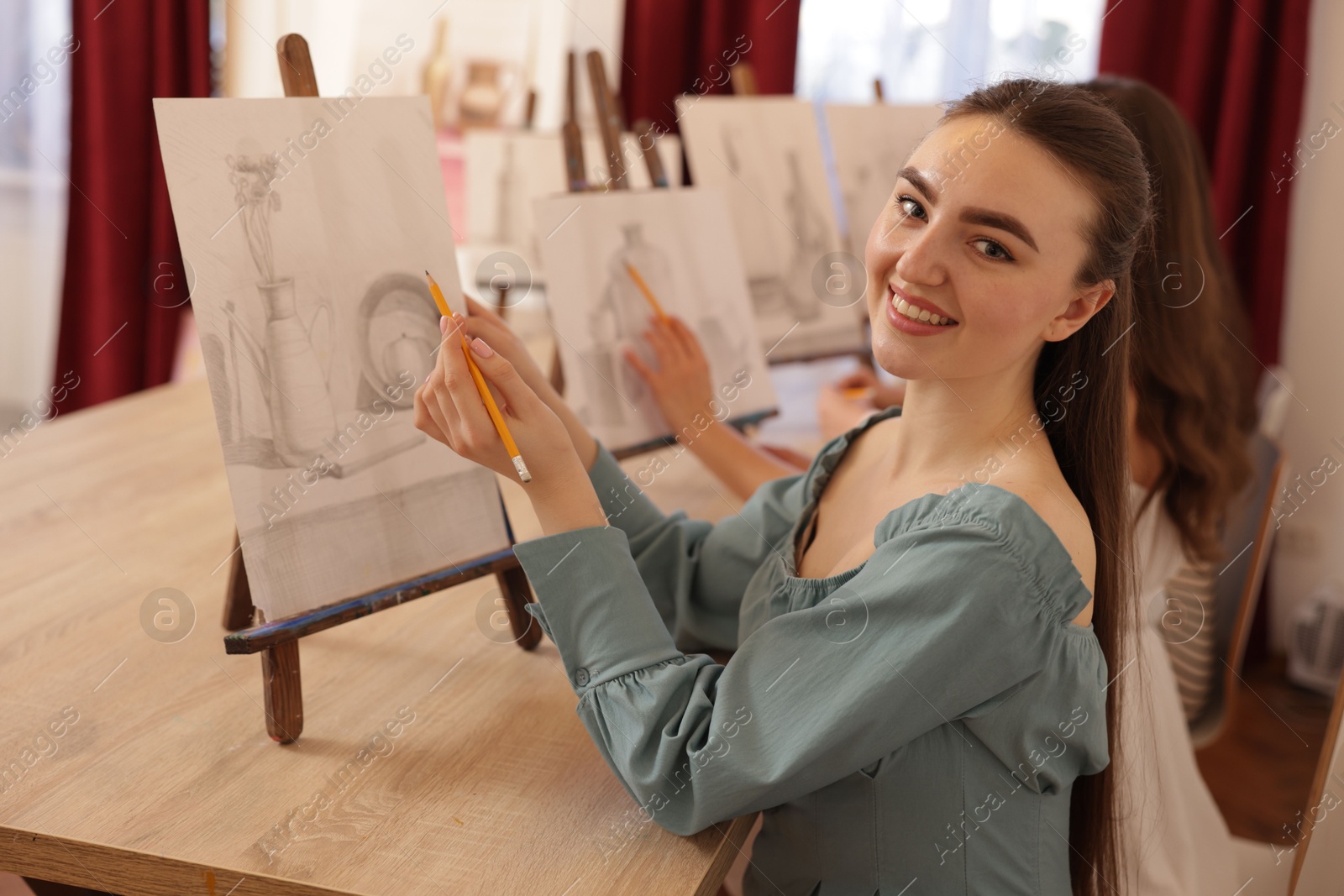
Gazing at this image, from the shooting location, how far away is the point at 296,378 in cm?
106

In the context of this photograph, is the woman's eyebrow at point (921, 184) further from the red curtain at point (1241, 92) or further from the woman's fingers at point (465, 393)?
the red curtain at point (1241, 92)

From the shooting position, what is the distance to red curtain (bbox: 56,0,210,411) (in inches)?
133

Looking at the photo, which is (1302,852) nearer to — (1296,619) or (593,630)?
(593,630)

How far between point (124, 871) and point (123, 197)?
3.16m

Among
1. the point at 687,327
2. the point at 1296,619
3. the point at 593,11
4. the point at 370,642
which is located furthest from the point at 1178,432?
the point at 593,11

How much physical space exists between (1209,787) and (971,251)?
201cm

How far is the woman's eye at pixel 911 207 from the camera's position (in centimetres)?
103

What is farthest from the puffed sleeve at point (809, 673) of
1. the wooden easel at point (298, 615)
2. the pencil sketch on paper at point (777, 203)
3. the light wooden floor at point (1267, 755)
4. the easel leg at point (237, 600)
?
the light wooden floor at point (1267, 755)

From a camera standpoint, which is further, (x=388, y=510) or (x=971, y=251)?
(x=388, y=510)

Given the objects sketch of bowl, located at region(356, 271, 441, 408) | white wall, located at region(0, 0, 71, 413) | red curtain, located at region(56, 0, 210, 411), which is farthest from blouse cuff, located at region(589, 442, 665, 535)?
white wall, located at region(0, 0, 71, 413)

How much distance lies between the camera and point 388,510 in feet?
3.66

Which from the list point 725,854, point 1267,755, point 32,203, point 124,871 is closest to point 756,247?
point 725,854

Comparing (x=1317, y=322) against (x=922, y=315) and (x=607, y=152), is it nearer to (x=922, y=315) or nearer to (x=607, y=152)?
(x=607, y=152)

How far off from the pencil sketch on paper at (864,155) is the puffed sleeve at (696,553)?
44.8 inches
